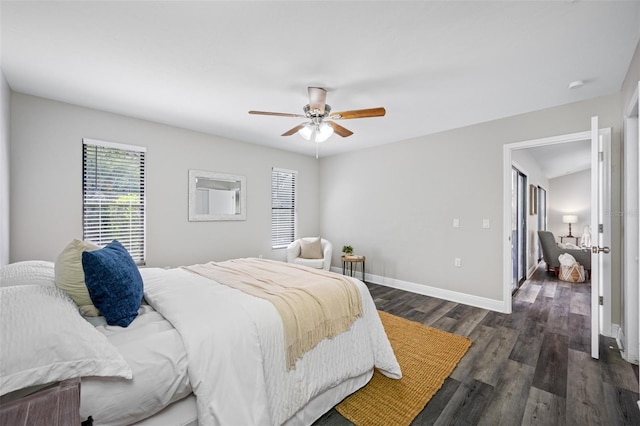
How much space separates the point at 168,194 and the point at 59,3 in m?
2.44

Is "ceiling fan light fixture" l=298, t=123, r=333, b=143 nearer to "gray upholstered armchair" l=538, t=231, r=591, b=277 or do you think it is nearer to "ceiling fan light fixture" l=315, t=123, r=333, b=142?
"ceiling fan light fixture" l=315, t=123, r=333, b=142

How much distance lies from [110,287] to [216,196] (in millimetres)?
2993

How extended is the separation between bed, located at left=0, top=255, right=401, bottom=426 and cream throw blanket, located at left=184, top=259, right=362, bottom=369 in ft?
0.18

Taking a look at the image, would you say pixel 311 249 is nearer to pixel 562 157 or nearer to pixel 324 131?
pixel 324 131

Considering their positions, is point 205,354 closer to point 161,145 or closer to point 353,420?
point 353,420

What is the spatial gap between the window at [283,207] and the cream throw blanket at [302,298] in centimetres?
257

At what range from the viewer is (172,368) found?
124cm

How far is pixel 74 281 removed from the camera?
1.40m

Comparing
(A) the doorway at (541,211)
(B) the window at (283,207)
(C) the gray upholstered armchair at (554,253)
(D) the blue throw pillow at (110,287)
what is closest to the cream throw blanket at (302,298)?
(D) the blue throw pillow at (110,287)

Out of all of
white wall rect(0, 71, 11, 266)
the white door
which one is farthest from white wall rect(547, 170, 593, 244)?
white wall rect(0, 71, 11, 266)

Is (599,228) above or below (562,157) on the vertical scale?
below

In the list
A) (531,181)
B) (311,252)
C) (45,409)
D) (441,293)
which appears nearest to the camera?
(45,409)

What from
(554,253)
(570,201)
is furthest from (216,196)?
(570,201)

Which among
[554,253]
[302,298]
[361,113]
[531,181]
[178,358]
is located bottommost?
[554,253]
